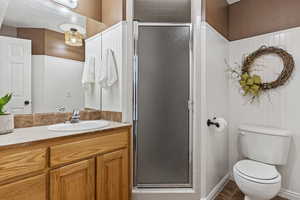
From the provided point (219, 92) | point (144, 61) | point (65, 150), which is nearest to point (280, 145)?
point (219, 92)

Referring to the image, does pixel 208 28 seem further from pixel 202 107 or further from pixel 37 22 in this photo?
pixel 37 22

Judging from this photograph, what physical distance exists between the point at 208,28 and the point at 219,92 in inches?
30.1

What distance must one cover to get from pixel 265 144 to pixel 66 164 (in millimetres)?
1980

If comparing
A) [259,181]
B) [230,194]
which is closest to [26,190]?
Result: [259,181]

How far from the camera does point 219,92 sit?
226 cm

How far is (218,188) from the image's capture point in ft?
7.25

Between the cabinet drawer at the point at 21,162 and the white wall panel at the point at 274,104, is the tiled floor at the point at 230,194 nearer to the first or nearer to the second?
the white wall panel at the point at 274,104

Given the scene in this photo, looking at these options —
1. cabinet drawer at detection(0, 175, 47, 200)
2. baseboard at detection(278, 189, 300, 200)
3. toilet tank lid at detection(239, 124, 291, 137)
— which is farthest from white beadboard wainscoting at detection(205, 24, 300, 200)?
cabinet drawer at detection(0, 175, 47, 200)

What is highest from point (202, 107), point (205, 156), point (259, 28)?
point (259, 28)

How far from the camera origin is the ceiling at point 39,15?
152 cm

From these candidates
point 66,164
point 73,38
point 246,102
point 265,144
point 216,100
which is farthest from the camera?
point 246,102

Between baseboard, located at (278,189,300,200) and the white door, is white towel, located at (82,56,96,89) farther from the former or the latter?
baseboard, located at (278,189,300,200)

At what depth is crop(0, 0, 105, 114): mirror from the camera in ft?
4.87

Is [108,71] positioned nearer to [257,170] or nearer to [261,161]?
[257,170]
